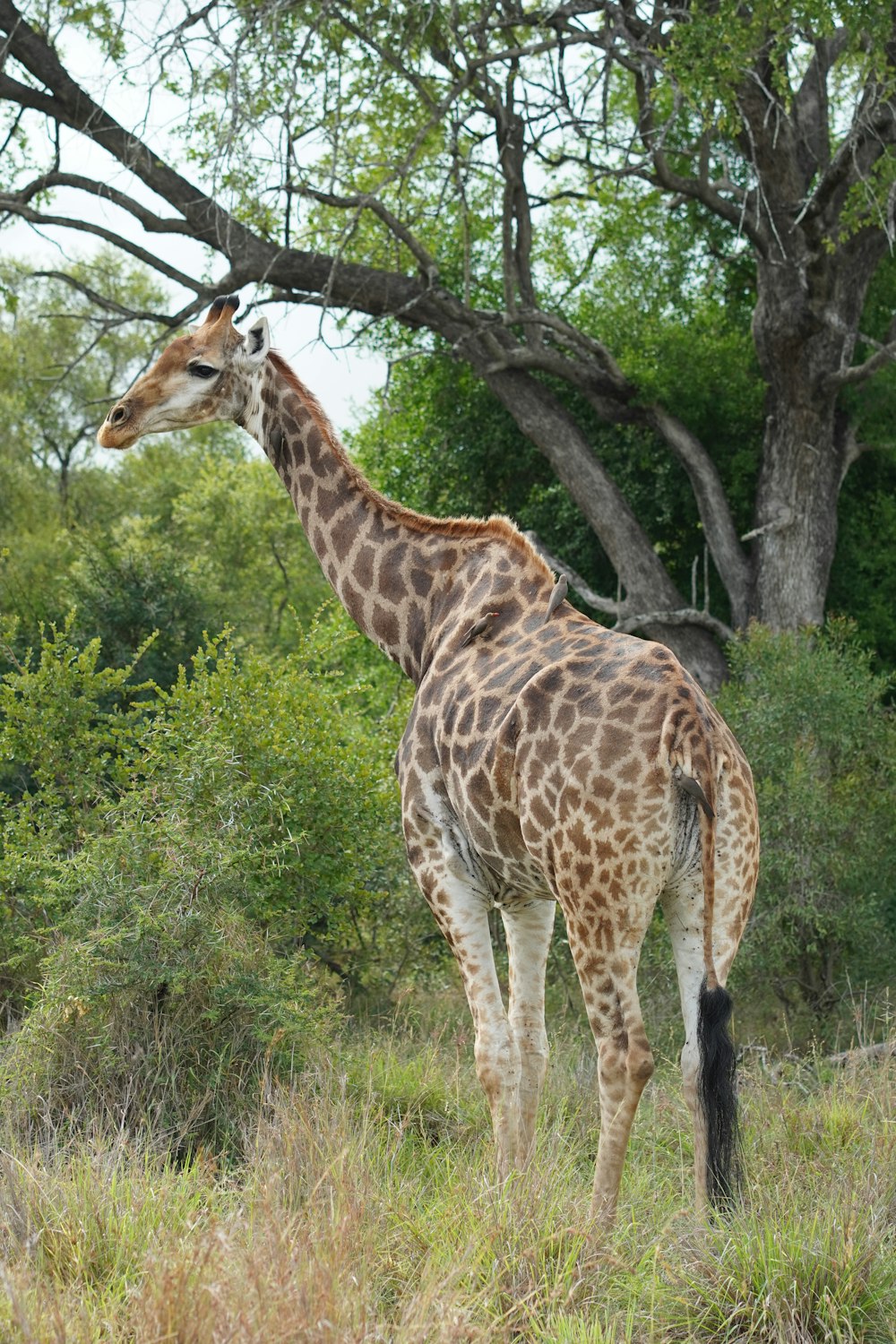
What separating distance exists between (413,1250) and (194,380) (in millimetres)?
3933

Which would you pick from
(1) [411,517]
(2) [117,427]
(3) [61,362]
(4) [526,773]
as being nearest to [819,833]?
(1) [411,517]

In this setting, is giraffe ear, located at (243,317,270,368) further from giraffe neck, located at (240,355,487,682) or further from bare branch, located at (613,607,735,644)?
bare branch, located at (613,607,735,644)

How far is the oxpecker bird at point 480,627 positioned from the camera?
573 centimetres

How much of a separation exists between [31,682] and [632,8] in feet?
27.4

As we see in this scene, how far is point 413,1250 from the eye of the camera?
4422 millimetres

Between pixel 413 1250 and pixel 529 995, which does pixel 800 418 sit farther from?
pixel 413 1250

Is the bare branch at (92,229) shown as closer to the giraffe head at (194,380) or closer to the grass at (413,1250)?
the giraffe head at (194,380)

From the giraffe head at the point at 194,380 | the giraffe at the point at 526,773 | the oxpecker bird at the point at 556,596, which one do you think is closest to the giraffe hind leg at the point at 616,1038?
the giraffe at the point at 526,773

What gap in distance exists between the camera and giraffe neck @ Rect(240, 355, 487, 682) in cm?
626

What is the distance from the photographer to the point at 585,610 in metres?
14.9

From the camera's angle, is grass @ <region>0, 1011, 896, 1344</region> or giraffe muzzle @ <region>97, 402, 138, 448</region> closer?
grass @ <region>0, 1011, 896, 1344</region>

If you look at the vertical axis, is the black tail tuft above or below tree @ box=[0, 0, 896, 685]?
below

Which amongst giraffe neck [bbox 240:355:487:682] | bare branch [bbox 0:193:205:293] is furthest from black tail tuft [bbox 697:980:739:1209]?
bare branch [bbox 0:193:205:293]

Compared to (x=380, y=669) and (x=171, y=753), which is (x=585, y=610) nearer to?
(x=380, y=669)
